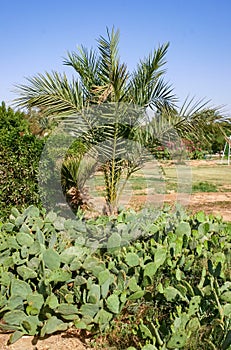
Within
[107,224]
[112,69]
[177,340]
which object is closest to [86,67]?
[112,69]

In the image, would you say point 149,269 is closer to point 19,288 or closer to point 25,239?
point 19,288

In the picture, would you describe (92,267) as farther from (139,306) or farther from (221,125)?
(221,125)

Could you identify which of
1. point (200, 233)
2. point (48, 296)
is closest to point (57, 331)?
point (48, 296)

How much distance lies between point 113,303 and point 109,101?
3.65 meters

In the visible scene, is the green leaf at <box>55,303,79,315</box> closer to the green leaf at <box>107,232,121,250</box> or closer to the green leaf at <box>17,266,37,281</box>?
the green leaf at <box>17,266,37,281</box>

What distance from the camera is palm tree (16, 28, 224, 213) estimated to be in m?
5.67

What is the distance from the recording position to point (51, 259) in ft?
9.21

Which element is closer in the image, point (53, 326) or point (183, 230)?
point (53, 326)

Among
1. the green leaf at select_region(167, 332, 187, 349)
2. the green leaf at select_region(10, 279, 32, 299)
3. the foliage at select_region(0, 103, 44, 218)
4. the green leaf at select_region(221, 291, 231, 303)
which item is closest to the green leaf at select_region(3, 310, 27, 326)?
the green leaf at select_region(10, 279, 32, 299)

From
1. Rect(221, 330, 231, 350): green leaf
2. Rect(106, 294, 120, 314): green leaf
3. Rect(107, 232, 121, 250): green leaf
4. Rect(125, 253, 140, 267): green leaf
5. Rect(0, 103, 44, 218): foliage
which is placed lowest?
Rect(106, 294, 120, 314): green leaf

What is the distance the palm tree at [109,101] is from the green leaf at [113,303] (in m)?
3.34

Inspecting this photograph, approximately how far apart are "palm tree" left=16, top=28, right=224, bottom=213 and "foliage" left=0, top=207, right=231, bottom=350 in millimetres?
2480

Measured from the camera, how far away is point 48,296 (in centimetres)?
269

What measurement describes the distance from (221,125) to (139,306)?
11.6ft
